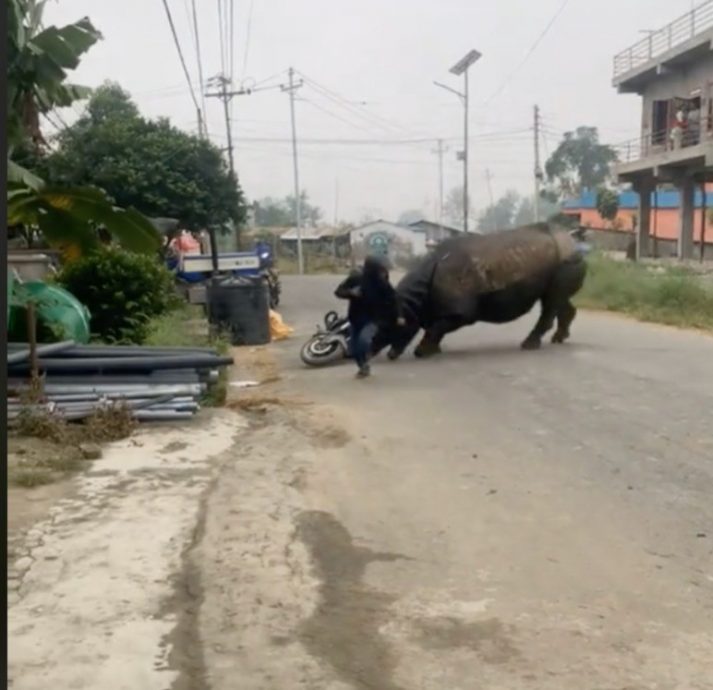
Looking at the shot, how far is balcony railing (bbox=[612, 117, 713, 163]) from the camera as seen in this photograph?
120ft

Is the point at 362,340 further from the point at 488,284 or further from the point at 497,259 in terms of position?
the point at 497,259

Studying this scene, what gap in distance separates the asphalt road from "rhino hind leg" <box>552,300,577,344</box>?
14.3 feet

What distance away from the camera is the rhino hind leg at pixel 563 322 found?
54.9ft

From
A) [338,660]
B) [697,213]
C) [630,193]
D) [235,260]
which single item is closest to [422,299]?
[338,660]

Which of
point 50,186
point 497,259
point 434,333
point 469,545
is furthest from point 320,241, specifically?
point 469,545

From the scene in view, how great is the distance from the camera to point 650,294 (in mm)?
24297

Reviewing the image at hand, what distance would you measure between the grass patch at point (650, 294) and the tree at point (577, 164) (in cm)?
3448

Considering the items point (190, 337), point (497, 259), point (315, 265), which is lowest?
point (315, 265)

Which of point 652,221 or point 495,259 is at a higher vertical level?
point 495,259

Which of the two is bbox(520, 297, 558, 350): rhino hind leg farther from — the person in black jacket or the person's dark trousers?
the person's dark trousers

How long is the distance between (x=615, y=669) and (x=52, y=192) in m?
4.64

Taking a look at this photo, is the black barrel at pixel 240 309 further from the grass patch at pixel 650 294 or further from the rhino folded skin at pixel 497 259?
the grass patch at pixel 650 294

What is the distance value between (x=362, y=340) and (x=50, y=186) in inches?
255

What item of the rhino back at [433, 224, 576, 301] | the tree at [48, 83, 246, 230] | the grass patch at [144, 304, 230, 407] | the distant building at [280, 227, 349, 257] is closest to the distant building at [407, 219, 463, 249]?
the rhino back at [433, 224, 576, 301]
